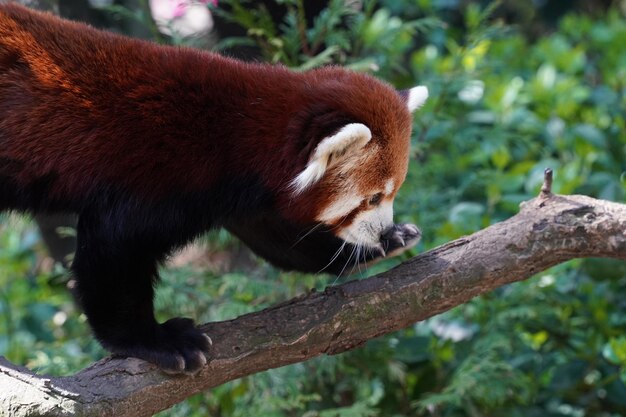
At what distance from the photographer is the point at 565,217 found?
2.59m

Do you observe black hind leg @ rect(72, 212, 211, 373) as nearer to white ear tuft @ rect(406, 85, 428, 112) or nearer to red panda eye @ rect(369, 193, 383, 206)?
red panda eye @ rect(369, 193, 383, 206)

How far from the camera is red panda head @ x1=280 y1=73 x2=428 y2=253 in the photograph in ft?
8.44

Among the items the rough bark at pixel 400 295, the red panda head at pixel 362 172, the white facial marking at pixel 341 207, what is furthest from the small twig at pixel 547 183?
the white facial marking at pixel 341 207

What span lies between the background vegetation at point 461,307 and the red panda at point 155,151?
2.23ft

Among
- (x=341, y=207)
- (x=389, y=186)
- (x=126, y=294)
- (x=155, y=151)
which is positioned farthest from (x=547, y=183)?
(x=126, y=294)

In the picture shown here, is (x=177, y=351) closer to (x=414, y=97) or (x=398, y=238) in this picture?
(x=398, y=238)

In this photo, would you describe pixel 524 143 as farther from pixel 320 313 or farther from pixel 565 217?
pixel 320 313

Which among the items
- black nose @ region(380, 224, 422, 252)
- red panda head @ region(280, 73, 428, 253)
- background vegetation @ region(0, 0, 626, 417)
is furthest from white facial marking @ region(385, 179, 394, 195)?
background vegetation @ region(0, 0, 626, 417)

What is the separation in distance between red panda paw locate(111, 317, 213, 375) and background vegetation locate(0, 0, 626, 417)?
0.78 m

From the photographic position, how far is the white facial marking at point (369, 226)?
111 inches

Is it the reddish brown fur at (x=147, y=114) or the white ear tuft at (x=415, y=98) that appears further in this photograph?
the white ear tuft at (x=415, y=98)

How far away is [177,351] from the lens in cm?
246

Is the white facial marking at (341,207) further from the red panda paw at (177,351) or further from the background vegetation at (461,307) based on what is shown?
the background vegetation at (461,307)

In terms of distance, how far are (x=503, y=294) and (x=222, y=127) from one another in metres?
1.80
